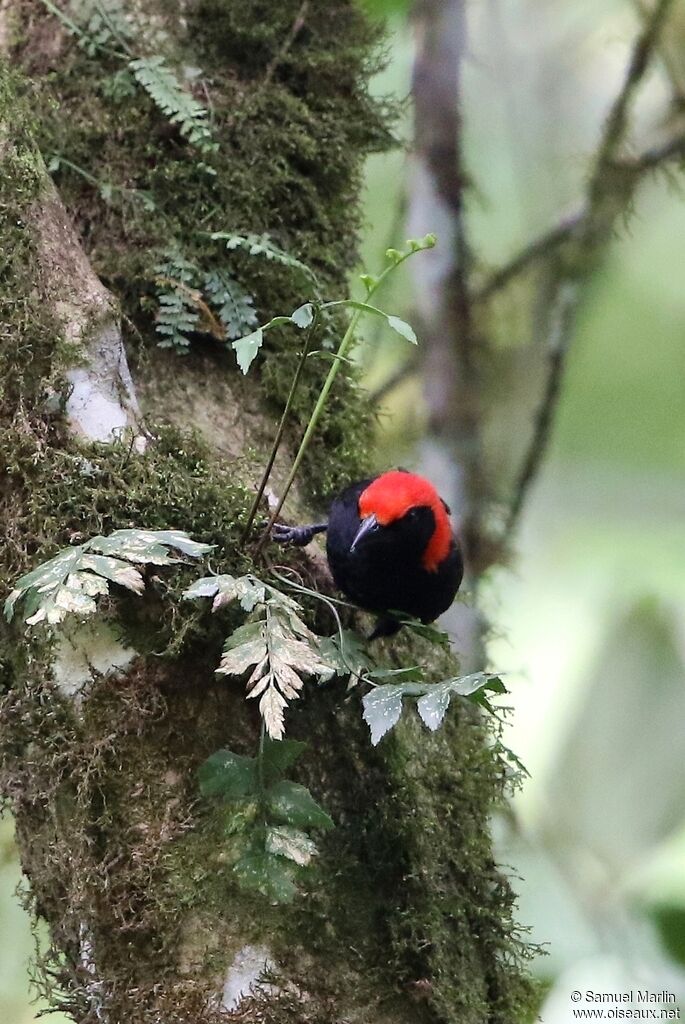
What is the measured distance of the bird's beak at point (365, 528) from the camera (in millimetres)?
2521

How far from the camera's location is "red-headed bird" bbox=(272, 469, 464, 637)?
101 inches

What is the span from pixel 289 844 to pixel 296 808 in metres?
0.07

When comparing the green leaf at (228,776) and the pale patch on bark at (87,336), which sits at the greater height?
the pale patch on bark at (87,336)

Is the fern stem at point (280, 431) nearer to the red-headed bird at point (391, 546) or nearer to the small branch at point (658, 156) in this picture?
the red-headed bird at point (391, 546)

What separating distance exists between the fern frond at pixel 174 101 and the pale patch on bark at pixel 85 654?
1412 mm

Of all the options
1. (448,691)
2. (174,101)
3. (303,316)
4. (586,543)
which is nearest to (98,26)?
(174,101)

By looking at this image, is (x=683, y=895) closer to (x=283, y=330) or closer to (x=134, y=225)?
(x=283, y=330)

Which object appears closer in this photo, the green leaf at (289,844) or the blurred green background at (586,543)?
the green leaf at (289,844)

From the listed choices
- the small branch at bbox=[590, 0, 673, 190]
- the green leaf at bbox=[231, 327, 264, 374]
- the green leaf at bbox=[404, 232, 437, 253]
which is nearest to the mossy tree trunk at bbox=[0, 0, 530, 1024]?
the green leaf at bbox=[231, 327, 264, 374]

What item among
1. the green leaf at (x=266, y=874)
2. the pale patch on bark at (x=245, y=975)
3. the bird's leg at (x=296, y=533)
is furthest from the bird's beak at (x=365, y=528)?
the pale patch on bark at (x=245, y=975)

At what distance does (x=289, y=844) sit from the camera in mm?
1910

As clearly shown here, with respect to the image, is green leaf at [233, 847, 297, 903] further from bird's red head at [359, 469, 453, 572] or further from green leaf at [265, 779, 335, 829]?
bird's red head at [359, 469, 453, 572]

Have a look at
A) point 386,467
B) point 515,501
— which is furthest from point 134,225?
point 515,501

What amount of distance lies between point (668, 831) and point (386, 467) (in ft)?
9.01
